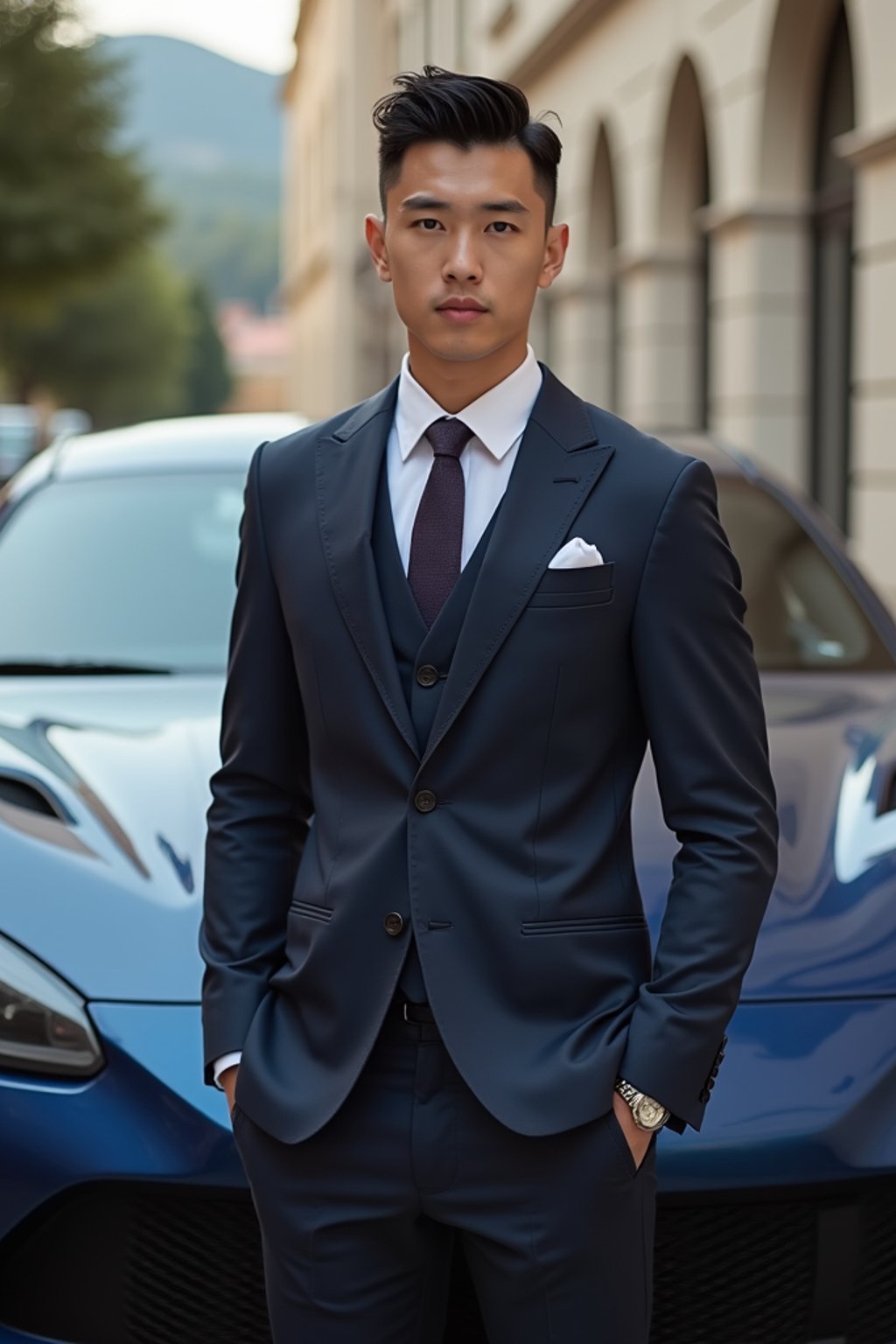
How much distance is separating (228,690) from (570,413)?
459 mm

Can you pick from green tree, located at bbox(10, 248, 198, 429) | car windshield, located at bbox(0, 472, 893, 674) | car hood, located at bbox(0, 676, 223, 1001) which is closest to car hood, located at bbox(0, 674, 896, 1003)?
car hood, located at bbox(0, 676, 223, 1001)

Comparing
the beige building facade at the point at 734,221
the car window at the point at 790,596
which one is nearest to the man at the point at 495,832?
the car window at the point at 790,596

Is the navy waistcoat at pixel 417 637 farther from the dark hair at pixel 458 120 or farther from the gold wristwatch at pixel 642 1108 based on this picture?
the dark hair at pixel 458 120

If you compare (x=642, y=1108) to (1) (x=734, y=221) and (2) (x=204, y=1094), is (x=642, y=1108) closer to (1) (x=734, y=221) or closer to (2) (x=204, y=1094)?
(2) (x=204, y=1094)

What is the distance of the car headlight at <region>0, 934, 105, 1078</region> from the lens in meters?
2.39

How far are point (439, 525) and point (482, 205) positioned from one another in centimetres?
31

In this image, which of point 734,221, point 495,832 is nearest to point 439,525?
point 495,832

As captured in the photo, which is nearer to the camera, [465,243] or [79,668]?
[465,243]

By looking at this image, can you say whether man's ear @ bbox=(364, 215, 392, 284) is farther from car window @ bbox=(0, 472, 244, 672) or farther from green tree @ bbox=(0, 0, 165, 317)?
green tree @ bbox=(0, 0, 165, 317)

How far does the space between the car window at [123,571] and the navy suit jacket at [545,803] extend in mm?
1896

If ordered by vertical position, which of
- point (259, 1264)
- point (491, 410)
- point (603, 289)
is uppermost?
point (603, 289)

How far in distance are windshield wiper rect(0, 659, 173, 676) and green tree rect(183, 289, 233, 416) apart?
107 metres

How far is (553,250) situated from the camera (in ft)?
6.16

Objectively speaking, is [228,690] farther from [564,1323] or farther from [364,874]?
[564,1323]
